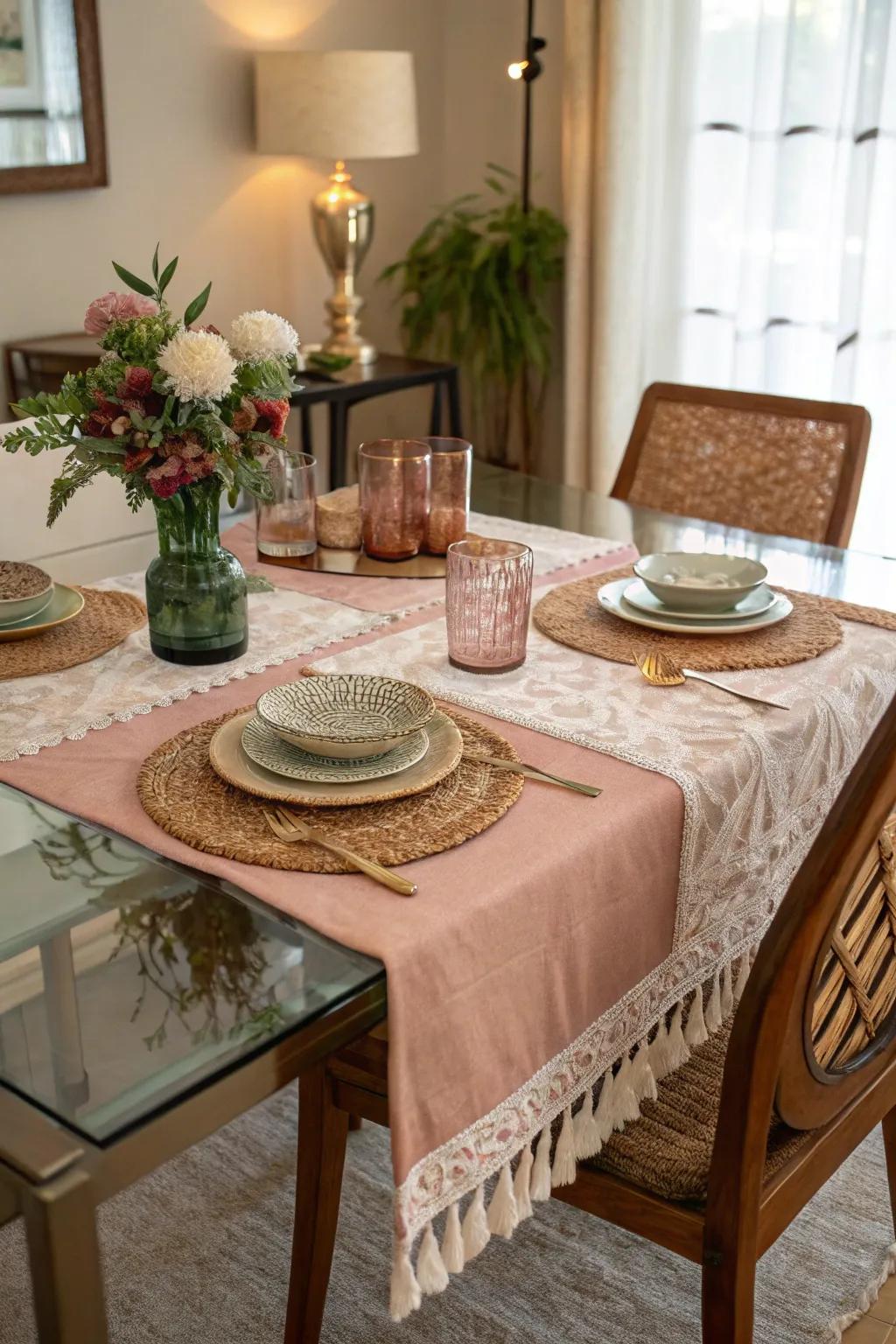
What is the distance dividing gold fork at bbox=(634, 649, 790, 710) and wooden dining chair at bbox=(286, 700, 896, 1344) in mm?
230

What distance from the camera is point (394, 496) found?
5.79ft

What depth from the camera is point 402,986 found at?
38.2 inches

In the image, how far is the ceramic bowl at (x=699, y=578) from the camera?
1.60 metres

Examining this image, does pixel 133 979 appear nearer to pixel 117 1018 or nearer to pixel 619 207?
pixel 117 1018

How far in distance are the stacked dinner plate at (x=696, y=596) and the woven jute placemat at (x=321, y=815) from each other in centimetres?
40

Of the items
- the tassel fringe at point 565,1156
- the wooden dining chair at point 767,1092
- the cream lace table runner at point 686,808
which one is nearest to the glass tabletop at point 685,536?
the cream lace table runner at point 686,808

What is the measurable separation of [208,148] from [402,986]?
3.17 m

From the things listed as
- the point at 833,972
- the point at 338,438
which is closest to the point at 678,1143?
the point at 833,972

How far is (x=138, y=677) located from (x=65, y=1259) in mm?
721

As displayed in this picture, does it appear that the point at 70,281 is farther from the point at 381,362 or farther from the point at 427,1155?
the point at 427,1155

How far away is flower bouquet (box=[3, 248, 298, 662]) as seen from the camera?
1.30 metres

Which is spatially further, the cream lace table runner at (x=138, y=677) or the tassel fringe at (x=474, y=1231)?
the cream lace table runner at (x=138, y=677)

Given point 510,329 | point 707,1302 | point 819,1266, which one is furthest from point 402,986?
point 510,329

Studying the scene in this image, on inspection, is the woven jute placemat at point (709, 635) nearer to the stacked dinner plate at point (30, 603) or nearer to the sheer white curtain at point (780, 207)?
the stacked dinner plate at point (30, 603)
